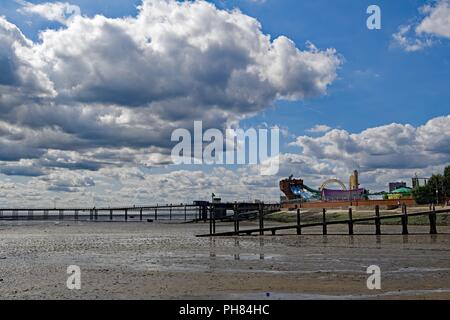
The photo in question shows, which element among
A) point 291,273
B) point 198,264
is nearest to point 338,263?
point 291,273

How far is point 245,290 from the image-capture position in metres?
14.0

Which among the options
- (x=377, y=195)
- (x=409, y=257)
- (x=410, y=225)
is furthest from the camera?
(x=377, y=195)
